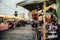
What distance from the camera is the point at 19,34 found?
2.12m

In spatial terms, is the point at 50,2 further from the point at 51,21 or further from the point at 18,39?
the point at 18,39

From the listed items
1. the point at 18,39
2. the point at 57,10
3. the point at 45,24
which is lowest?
the point at 18,39

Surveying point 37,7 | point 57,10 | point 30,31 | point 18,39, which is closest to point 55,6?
point 57,10

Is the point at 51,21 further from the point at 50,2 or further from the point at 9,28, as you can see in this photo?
the point at 9,28

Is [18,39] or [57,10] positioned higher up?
[57,10]

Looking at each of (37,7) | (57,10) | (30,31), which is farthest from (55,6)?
(30,31)

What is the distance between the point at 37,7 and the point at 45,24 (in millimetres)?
186

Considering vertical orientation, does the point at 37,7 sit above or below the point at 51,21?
above

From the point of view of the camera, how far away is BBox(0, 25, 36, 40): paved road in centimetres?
210

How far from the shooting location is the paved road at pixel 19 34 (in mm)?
2100

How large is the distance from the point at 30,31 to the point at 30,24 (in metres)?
0.07

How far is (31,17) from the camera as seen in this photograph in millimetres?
2111

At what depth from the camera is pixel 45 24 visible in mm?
2086

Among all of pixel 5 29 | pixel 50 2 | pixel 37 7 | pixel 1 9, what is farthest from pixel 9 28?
pixel 50 2
